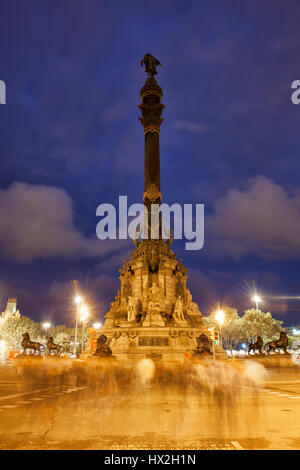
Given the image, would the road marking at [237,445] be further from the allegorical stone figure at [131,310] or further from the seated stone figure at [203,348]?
the allegorical stone figure at [131,310]

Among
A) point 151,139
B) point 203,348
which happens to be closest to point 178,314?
point 203,348

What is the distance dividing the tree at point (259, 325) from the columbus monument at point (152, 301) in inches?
1256

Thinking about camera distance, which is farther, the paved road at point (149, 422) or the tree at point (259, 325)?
the tree at point (259, 325)

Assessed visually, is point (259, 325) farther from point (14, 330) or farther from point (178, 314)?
point (14, 330)

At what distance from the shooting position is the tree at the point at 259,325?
67688 mm

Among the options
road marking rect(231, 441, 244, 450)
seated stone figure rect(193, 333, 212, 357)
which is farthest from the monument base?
road marking rect(231, 441, 244, 450)

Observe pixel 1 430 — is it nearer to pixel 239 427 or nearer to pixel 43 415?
pixel 43 415

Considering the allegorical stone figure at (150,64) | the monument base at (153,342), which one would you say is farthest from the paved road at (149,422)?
the allegorical stone figure at (150,64)

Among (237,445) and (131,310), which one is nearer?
(237,445)

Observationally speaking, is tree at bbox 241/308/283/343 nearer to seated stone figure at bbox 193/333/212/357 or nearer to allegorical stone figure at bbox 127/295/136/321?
allegorical stone figure at bbox 127/295/136/321

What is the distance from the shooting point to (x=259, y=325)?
66.6 metres

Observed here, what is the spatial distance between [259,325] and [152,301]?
40.0 metres
